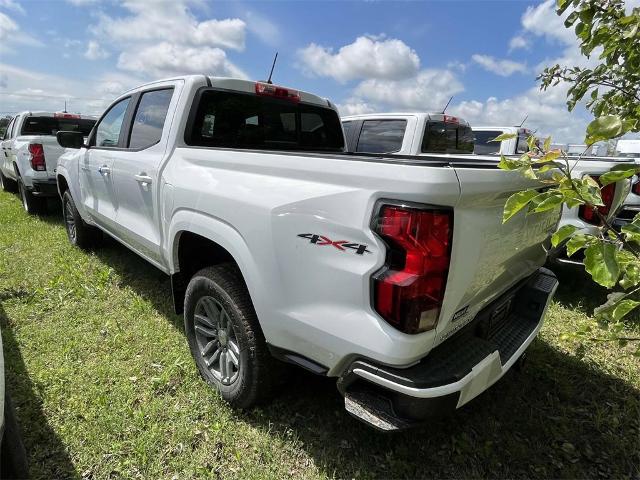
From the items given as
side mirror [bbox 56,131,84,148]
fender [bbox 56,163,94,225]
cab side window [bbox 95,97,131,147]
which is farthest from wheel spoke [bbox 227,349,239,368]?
side mirror [bbox 56,131,84,148]

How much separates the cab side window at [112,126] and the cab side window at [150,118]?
14.1 inches

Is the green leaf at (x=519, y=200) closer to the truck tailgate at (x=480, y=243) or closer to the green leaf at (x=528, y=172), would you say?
the green leaf at (x=528, y=172)

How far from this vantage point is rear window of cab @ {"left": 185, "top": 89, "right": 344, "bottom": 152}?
9.42 ft

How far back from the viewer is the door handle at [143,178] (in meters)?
2.88

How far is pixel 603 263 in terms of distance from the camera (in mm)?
1170

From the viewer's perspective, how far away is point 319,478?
6.77 feet

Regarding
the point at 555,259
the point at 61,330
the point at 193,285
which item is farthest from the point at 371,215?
the point at 61,330

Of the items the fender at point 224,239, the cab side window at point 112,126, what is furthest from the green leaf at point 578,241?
the cab side window at point 112,126

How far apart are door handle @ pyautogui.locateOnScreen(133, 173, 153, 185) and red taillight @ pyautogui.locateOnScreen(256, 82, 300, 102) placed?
1052 mm

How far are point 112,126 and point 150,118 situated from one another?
1.03 metres

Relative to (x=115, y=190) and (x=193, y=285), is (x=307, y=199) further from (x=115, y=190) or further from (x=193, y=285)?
(x=115, y=190)

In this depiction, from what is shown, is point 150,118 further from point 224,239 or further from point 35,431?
point 35,431

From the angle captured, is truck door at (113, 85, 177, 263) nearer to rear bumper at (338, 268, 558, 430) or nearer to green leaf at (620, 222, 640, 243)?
rear bumper at (338, 268, 558, 430)

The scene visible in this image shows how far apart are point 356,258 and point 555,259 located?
264 centimetres
